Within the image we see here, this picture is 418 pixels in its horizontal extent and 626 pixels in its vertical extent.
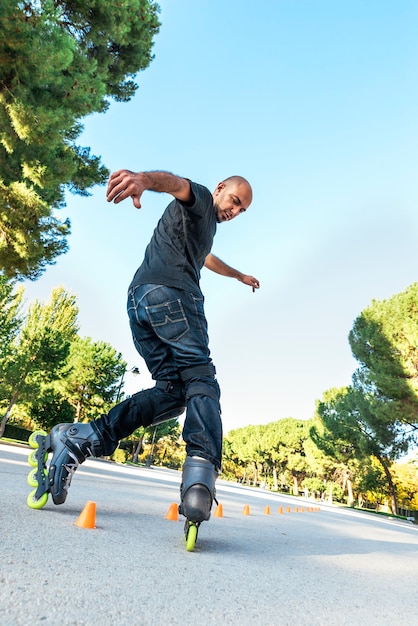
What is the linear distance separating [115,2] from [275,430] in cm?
6212

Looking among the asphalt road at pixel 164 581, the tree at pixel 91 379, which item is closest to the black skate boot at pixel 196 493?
the asphalt road at pixel 164 581

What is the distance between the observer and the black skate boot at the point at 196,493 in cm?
193

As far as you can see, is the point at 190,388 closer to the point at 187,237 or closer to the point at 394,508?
the point at 187,237

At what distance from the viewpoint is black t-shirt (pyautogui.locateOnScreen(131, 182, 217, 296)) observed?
7.69 feet

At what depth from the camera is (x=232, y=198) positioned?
2545 millimetres

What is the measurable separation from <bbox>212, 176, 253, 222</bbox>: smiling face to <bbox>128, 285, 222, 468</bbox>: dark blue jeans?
56cm

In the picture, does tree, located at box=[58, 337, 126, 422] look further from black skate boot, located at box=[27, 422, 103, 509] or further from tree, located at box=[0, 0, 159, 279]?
black skate boot, located at box=[27, 422, 103, 509]

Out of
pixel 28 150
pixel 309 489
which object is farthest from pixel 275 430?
pixel 28 150

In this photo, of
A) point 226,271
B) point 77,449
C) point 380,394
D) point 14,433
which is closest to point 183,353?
point 77,449

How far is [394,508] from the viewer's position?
32.1 meters

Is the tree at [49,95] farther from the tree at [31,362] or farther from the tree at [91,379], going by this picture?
the tree at [91,379]

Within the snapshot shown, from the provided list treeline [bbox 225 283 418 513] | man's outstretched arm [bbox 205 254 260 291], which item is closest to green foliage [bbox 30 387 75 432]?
treeline [bbox 225 283 418 513]

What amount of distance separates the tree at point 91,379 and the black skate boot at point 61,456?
34047mm

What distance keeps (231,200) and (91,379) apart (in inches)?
1360
